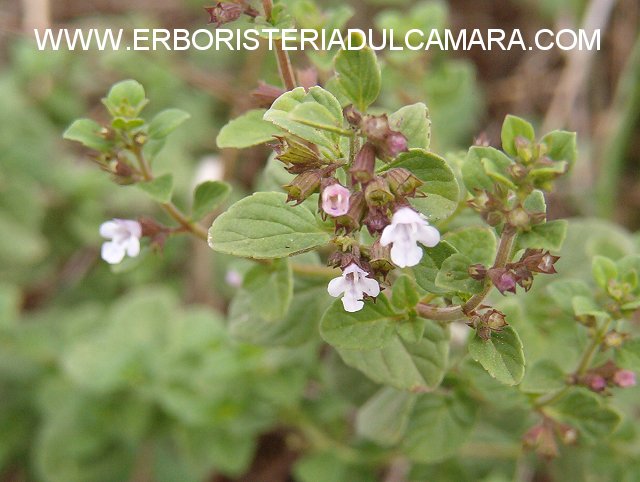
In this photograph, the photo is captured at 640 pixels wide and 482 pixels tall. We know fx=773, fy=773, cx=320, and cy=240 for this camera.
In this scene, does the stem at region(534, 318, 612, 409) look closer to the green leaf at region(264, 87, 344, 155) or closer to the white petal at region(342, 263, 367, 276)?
the white petal at region(342, 263, 367, 276)

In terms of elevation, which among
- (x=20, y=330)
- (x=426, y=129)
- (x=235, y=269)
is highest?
(x=426, y=129)

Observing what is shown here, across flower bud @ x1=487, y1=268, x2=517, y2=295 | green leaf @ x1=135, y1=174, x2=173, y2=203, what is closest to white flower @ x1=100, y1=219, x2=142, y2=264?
green leaf @ x1=135, y1=174, x2=173, y2=203

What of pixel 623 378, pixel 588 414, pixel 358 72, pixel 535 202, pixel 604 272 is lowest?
pixel 588 414

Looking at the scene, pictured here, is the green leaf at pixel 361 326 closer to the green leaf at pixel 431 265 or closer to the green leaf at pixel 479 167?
the green leaf at pixel 431 265

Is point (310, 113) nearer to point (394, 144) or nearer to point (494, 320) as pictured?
point (394, 144)

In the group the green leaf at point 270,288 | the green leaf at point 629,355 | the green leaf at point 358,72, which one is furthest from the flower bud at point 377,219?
the green leaf at point 629,355

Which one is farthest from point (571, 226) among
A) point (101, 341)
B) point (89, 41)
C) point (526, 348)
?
point (89, 41)

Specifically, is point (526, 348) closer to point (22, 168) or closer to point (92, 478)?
point (92, 478)

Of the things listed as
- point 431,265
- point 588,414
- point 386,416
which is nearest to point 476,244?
point 431,265
